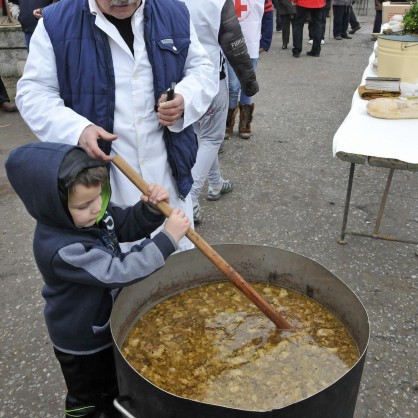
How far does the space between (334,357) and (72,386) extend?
104 centimetres

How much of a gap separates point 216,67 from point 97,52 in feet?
6.09

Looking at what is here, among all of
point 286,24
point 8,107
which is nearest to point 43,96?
point 8,107

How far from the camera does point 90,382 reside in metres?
1.99

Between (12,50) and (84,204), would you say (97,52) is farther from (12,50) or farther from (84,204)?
(12,50)

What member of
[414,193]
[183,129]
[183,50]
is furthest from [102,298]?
[414,193]

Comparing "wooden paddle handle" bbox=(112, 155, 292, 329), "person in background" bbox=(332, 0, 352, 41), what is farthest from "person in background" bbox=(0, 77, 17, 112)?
"person in background" bbox=(332, 0, 352, 41)

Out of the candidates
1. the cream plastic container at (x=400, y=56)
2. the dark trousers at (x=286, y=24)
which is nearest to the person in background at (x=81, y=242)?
the cream plastic container at (x=400, y=56)

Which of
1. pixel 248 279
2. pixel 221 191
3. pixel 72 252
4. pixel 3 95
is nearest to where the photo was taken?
pixel 72 252

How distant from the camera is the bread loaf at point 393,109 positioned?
11.5ft

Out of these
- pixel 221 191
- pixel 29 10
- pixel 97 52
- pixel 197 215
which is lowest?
pixel 221 191

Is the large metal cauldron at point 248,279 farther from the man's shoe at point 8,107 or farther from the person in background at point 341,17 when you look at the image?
the person in background at point 341,17

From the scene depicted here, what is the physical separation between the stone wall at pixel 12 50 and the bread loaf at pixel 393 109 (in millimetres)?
6280

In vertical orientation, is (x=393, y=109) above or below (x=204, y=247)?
below

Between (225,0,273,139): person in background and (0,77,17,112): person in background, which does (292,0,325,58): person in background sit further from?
(0,77,17,112): person in background
